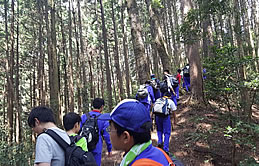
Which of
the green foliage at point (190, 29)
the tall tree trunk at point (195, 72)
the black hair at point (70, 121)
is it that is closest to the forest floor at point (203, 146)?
the tall tree trunk at point (195, 72)

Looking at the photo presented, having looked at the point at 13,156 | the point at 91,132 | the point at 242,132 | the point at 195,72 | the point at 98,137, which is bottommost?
the point at 13,156

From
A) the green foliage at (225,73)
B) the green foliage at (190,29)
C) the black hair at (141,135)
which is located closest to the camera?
the black hair at (141,135)

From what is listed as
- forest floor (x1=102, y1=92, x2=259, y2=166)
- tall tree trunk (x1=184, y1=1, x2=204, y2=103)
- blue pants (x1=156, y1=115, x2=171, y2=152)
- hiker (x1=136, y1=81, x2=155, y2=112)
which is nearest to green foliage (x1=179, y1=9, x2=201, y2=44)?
tall tree trunk (x1=184, y1=1, x2=204, y2=103)

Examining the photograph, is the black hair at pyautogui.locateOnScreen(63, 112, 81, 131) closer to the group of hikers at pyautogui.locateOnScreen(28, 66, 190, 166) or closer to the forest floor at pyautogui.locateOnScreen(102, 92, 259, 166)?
the group of hikers at pyautogui.locateOnScreen(28, 66, 190, 166)

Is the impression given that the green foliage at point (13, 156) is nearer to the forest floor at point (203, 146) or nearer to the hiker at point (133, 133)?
the forest floor at point (203, 146)

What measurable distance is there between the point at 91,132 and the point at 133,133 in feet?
7.13

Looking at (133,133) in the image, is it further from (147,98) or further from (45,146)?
(147,98)

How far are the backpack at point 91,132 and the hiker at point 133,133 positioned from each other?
6.70 ft

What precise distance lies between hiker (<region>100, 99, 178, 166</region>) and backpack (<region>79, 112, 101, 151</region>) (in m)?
2.04

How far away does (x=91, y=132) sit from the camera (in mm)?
3363

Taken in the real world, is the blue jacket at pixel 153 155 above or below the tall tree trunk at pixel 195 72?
below

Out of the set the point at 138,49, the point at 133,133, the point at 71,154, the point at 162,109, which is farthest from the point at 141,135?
the point at 138,49

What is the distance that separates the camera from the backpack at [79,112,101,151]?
3318mm

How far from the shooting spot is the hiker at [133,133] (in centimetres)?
128
